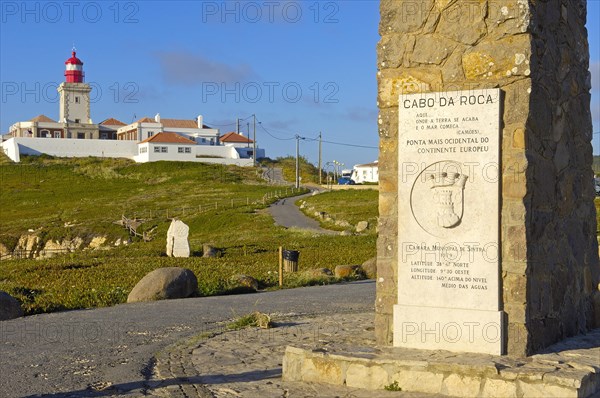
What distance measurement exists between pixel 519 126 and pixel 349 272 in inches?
518

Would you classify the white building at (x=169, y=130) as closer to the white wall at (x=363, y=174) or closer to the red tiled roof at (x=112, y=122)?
the red tiled roof at (x=112, y=122)

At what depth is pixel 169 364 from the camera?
8797 millimetres

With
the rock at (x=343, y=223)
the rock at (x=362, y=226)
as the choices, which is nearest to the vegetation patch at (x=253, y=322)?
the rock at (x=362, y=226)

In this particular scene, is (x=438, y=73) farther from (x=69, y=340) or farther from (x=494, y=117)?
(x=69, y=340)

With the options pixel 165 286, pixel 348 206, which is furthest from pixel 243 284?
pixel 348 206

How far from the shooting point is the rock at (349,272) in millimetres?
20297

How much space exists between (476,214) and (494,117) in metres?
0.92

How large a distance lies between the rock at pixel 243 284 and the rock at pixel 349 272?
2.83 metres

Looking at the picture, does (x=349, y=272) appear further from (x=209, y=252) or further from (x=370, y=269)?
(x=209, y=252)

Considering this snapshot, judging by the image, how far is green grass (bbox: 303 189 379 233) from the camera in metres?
47.2

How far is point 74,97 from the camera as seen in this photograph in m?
112

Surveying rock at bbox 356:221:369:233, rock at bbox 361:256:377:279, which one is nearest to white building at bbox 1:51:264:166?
rock at bbox 356:221:369:233

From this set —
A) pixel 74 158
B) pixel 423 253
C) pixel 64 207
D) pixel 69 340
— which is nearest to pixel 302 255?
pixel 69 340

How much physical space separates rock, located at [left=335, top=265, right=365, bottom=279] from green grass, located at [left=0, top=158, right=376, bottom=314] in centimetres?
93
